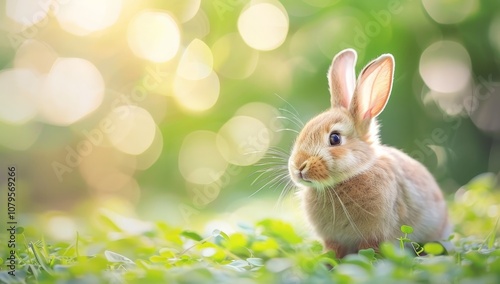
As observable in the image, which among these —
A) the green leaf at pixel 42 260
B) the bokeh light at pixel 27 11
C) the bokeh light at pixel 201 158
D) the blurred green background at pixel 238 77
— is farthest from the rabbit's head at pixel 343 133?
the bokeh light at pixel 201 158

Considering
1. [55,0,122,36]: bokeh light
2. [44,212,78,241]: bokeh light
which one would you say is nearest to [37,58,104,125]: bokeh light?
[55,0,122,36]: bokeh light

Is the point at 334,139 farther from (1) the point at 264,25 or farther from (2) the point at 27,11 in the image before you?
(1) the point at 264,25

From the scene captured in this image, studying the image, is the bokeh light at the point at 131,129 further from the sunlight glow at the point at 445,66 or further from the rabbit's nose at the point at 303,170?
the rabbit's nose at the point at 303,170

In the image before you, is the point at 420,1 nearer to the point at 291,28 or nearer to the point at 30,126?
the point at 291,28

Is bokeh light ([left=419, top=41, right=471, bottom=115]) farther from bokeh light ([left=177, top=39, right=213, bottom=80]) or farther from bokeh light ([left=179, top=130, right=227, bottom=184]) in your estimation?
bokeh light ([left=179, top=130, right=227, bottom=184])

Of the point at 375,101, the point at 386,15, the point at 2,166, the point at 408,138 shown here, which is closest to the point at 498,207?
the point at 375,101
